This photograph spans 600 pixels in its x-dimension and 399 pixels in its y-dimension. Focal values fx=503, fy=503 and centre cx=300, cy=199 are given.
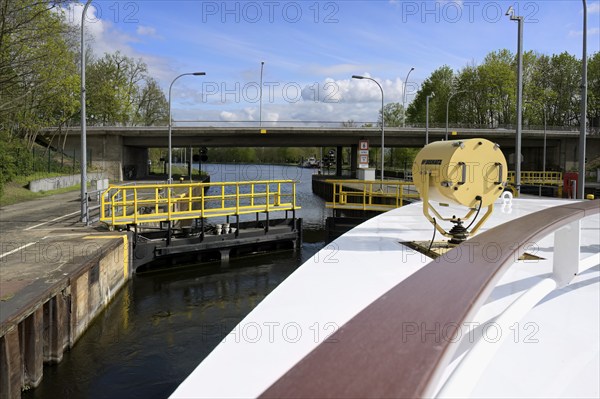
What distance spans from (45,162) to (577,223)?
116 ft

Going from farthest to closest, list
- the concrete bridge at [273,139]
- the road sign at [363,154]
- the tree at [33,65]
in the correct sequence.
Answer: the concrete bridge at [273,139] → the road sign at [363,154] → the tree at [33,65]

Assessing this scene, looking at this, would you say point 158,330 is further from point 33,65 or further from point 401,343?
point 33,65

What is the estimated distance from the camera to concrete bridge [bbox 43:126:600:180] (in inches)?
1796

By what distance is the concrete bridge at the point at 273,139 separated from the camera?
150ft

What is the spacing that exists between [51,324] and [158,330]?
100.0 inches

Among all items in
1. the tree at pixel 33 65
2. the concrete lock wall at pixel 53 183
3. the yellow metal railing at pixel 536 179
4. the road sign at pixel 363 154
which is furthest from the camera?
the yellow metal railing at pixel 536 179

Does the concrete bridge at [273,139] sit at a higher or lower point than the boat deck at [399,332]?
higher

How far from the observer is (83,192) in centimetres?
1589

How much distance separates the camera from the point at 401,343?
5.27ft

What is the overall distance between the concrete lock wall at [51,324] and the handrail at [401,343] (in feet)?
20.8

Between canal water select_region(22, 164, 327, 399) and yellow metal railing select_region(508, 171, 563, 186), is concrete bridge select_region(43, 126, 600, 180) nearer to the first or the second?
yellow metal railing select_region(508, 171, 563, 186)

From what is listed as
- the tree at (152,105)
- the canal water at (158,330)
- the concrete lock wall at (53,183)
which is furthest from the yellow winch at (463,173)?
the tree at (152,105)

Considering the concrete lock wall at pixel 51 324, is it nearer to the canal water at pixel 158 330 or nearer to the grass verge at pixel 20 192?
the canal water at pixel 158 330

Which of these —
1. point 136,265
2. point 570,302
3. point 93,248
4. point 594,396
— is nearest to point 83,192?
point 136,265
